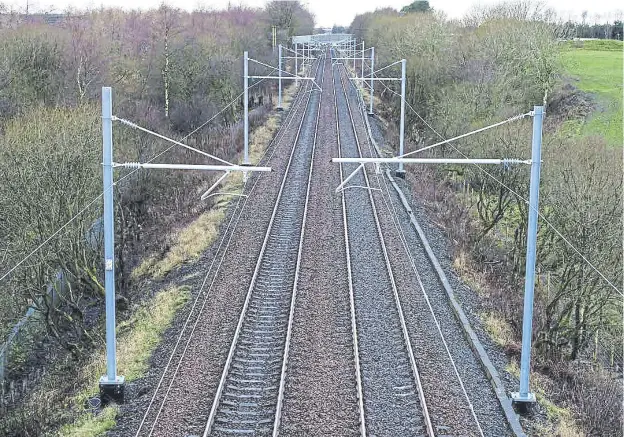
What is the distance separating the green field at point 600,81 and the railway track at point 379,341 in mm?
14420

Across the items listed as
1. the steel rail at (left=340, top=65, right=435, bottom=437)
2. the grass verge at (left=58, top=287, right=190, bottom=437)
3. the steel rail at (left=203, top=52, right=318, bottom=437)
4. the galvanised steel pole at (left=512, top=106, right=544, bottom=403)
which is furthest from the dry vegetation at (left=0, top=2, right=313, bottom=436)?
the galvanised steel pole at (left=512, top=106, right=544, bottom=403)

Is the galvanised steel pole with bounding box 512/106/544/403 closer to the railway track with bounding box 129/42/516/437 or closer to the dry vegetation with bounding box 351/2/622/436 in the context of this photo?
the dry vegetation with bounding box 351/2/622/436

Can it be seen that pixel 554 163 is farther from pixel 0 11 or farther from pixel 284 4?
pixel 284 4

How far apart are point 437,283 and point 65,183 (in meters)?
9.93

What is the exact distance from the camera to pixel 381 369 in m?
14.1

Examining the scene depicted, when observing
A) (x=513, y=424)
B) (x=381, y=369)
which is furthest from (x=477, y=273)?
(x=513, y=424)

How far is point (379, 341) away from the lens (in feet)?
50.5

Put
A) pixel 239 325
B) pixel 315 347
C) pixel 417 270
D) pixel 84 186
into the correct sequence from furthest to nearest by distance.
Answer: pixel 417 270
pixel 84 186
pixel 239 325
pixel 315 347

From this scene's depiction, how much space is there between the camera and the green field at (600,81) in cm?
4106

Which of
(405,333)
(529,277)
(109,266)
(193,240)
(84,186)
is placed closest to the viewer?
(529,277)

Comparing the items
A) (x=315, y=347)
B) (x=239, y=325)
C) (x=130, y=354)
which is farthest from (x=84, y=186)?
(x=315, y=347)

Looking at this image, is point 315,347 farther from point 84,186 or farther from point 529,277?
point 84,186

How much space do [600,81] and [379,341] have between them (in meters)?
46.3

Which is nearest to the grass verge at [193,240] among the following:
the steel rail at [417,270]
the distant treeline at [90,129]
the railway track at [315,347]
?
the railway track at [315,347]
